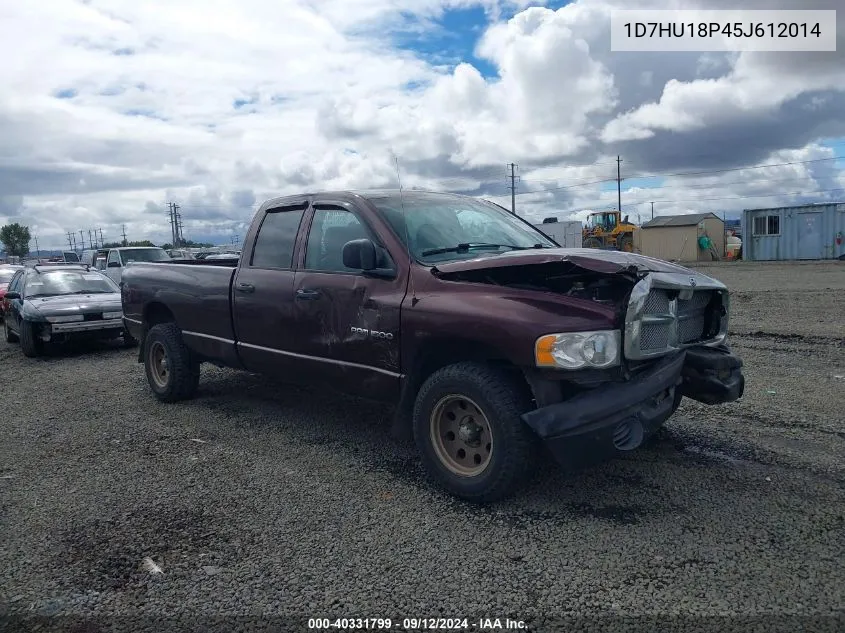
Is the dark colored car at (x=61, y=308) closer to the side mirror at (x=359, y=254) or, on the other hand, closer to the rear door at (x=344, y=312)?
the rear door at (x=344, y=312)

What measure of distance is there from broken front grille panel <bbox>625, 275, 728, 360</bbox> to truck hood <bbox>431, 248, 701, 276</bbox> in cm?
12

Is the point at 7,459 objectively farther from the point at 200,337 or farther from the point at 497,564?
the point at 497,564

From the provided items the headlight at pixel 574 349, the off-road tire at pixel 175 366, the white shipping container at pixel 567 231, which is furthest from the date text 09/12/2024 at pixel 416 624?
the white shipping container at pixel 567 231

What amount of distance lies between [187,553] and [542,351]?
2129 mm

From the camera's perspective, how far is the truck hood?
3.69 metres

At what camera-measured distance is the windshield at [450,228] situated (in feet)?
15.1

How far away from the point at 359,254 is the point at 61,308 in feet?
26.5

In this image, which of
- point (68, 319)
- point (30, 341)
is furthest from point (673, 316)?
point (30, 341)

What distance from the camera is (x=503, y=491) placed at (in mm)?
3777

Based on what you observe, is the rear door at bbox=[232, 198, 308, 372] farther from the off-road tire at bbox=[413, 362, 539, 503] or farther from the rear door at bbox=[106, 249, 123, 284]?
the rear door at bbox=[106, 249, 123, 284]

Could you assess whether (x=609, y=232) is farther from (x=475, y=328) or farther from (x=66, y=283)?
(x=475, y=328)

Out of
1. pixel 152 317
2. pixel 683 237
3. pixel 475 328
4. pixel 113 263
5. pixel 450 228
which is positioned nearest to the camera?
pixel 475 328

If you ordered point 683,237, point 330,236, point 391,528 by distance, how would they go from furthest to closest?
point 683,237, point 330,236, point 391,528

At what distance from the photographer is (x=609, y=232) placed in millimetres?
42312
